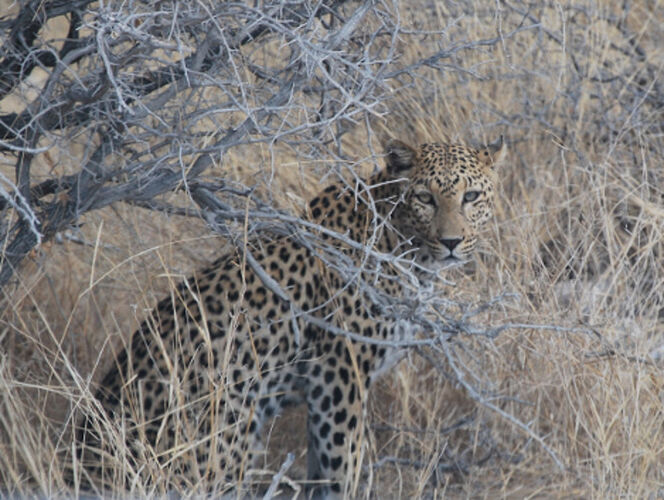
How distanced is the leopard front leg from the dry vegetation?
0.56 ft

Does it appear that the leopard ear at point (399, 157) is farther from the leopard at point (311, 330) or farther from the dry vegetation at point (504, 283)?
the dry vegetation at point (504, 283)

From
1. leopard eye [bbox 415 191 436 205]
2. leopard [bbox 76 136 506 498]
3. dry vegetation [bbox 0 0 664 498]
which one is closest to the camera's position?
dry vegetation [bbox 0 0 664 498]

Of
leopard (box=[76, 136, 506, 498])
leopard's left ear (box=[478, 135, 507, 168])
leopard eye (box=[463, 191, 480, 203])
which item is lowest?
leopard (box=[76, 136, 506, 498])

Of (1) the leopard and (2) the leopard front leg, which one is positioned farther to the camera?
(2) the leopard front leg

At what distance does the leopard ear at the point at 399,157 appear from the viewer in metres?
4.76

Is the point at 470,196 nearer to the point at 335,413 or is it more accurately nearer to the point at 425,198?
the point at 425,198

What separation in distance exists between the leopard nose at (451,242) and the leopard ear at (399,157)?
0.40 meters

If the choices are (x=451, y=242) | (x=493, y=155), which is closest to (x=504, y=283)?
(x=493, y=155)

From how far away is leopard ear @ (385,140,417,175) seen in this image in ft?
15.6

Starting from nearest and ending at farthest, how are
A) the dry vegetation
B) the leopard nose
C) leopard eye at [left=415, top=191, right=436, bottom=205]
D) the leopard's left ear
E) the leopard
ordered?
1. the dry vegetation
2. the leopard
3. the leopard nose
4. leopard eye at [left=415, top=191, right=436, bottom=205]
5. the leopard's left ear

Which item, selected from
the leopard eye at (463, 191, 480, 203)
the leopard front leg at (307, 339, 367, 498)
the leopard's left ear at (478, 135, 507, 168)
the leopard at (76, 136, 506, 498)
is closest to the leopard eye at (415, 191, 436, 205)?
the leopard at (76, 136, 506, 498)

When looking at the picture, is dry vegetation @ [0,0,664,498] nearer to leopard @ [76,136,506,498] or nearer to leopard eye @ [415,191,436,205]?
Answer: leopard @ [76,136,506,498]

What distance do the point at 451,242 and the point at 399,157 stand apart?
48 centimetres

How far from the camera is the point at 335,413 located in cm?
461
